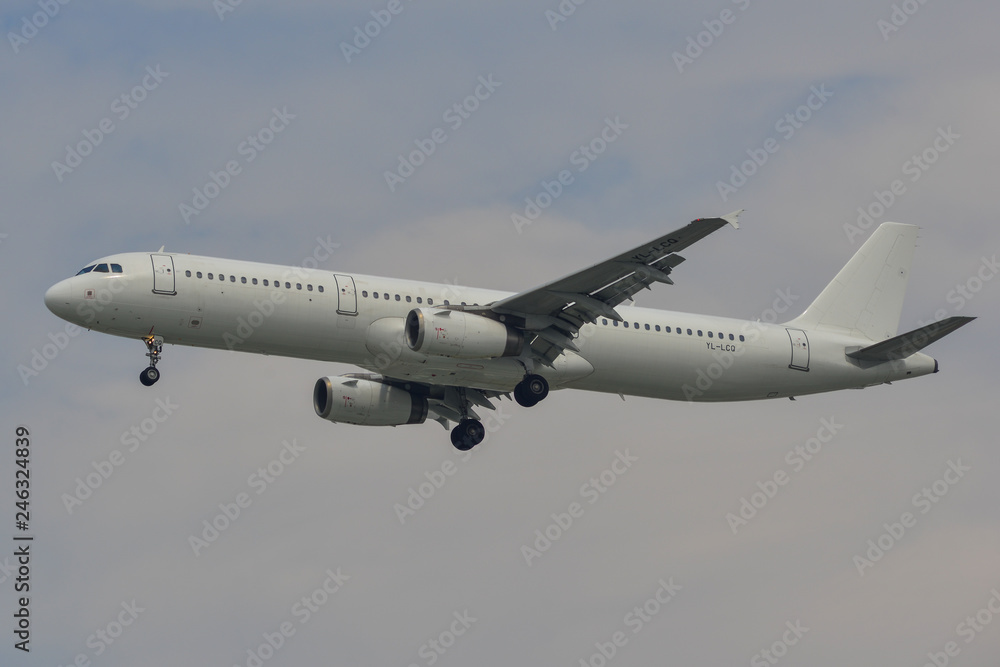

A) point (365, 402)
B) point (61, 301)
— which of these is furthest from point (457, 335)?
point (61, 301)

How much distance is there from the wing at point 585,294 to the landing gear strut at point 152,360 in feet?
36.3

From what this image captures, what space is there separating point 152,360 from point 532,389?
13.2m

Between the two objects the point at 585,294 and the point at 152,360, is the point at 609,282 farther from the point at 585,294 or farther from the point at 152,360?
the point at 152,360

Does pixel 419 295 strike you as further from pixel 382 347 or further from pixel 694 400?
pixel 694 400

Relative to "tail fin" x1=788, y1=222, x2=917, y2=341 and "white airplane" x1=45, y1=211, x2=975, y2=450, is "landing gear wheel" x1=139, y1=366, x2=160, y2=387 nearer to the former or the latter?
"white airplane" x1=45, y1=211, x2=975, y2=450

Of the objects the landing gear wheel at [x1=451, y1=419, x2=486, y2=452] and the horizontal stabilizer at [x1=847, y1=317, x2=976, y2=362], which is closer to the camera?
the horizontal stabilizer at [x1=847, y1=317, x2=976, y2=362]

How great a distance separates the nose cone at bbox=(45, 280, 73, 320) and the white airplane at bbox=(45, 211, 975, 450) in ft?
0.15

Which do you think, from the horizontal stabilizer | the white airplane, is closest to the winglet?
the white airplane

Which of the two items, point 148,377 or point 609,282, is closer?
point 148,377

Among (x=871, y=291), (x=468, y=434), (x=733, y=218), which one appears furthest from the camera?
(x=871, y=291)

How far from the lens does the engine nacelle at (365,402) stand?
181 ft

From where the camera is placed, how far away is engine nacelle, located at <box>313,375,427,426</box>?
2176 inches

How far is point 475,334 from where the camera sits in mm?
49156

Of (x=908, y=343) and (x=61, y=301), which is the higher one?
(x=61, y=301)
